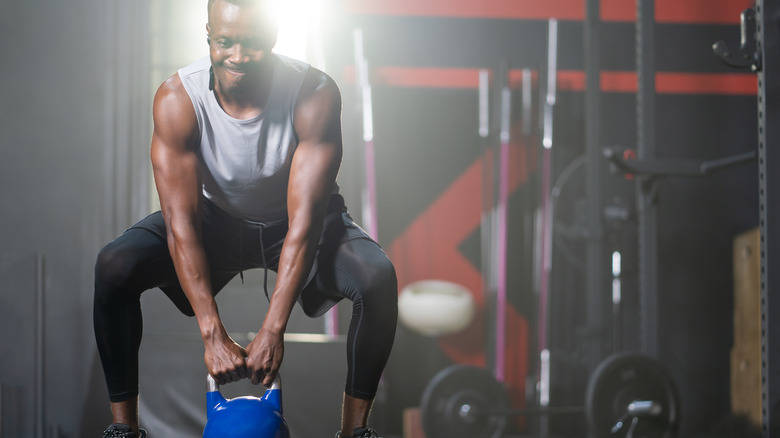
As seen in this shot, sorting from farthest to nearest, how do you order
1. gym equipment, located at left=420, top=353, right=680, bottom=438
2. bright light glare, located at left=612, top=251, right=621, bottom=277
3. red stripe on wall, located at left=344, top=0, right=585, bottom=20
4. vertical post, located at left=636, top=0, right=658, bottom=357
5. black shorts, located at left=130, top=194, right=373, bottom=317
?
red stripe on wall, located at left=344, top=0, right=585, bottom=20 → bright light glare, located at left=612, top=251, right=621, bottom=277 → vertical post, located at left=636, top=0, right=658, bottom=357 → gym equipment, located at left=420, top=353, right=680, bottom=438 → black shorts, located at left=130, top=194, right=373, bottom=317

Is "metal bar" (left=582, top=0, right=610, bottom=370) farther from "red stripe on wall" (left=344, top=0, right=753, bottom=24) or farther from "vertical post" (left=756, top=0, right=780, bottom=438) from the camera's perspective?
"vertical post" (left=756, top=0, right=780, bottom=438)

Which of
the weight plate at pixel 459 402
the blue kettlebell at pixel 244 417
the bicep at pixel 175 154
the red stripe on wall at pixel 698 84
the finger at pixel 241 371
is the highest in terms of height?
the red stripe on wall at pixel 698 84

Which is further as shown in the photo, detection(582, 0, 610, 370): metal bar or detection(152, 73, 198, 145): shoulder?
detection(582, 0, 610, 370): metal bar

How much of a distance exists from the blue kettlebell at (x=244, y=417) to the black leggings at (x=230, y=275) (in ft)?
0.92

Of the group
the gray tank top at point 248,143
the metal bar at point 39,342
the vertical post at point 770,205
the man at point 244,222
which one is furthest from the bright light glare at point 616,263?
the metal bar at point 39,342

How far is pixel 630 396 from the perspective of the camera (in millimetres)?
3186

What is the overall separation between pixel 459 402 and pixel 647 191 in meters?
1.32

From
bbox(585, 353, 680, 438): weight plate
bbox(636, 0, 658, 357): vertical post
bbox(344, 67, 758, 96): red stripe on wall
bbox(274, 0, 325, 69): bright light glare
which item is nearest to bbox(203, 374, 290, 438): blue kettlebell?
bbox(274, 0, 325, 69): bright light glare

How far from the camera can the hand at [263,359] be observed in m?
1.43

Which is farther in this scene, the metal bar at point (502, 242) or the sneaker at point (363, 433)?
the metal bar at point (502, 242)

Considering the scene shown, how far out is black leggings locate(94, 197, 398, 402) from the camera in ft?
5.10

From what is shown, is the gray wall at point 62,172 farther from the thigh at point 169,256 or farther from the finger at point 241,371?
the finger at point 241,371

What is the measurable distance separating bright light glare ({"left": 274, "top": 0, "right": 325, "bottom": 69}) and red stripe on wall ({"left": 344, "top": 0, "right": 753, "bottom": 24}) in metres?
1.06

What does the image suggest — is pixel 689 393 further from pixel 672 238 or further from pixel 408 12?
pixel 408 12
